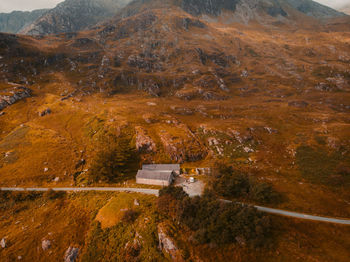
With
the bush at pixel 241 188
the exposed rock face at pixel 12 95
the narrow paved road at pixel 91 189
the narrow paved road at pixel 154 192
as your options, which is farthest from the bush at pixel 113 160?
the exposed rock face at pixel 12 95

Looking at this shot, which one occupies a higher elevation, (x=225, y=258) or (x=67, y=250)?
(x=225, y=258)

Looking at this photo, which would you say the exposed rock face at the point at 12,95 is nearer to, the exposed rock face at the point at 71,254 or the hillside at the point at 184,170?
the hillside at the point at 184,170

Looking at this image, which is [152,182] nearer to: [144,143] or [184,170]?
[184,170]

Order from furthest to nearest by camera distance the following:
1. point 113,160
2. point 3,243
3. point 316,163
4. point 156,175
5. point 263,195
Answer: point 113,160 → point 316,163 → point 156,175 → point 263,195 → point 3,243

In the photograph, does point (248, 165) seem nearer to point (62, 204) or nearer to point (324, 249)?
point (324, 249)

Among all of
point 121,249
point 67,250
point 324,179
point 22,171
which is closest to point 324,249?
point 324,179

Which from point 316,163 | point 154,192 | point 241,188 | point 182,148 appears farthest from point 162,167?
point 316,163
